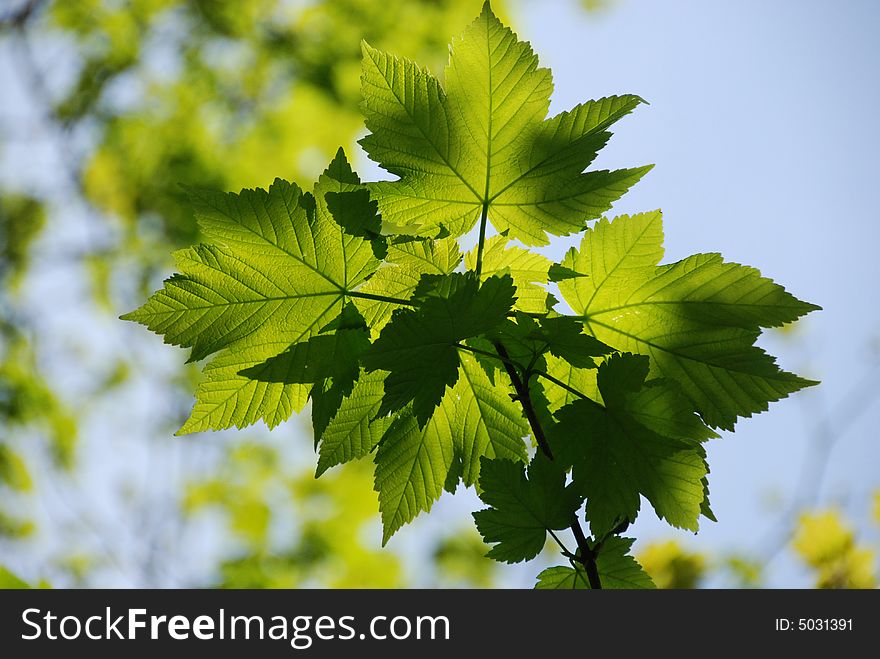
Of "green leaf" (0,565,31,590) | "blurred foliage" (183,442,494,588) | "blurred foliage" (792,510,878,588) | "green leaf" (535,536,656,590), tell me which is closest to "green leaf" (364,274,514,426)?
"green leaf" (535,536,656,590)

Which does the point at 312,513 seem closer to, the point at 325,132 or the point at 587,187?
the point at 325,132

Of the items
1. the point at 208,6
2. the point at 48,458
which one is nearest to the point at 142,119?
the point at 208,6

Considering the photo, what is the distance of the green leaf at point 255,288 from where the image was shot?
1.96ft

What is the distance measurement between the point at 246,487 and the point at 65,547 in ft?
5.23

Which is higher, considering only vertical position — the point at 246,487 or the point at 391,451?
the point at 246,487

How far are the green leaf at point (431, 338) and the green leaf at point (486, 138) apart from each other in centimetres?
12

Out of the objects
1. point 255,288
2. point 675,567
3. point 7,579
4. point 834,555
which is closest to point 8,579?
point 7,579

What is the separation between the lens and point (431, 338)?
500 mm

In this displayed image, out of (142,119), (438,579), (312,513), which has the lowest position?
(438,579)

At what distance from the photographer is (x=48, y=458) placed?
5832 millimetres

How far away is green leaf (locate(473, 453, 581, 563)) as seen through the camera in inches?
20.6

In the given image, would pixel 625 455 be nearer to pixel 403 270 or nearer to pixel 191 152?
pixel 403 270

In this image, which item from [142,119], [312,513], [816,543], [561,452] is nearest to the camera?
[561,452]

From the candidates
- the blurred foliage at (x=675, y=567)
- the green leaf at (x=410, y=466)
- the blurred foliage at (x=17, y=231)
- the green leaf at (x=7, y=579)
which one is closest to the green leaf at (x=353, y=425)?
the green leaf at (x=410, y=466)
